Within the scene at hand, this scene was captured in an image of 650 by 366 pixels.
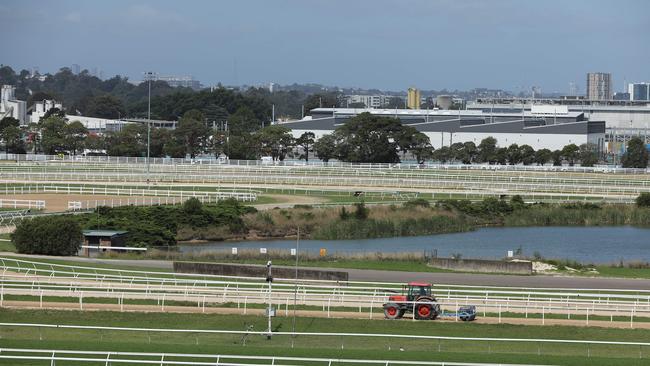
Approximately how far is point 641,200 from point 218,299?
4636 centimetres

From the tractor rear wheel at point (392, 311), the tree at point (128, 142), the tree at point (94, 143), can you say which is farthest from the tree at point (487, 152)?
the tractor rear wheel at point (392, 311)

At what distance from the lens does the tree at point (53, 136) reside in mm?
123688

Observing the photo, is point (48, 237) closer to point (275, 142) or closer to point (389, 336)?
point (389, 336)

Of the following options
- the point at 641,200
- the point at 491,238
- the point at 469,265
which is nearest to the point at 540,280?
the point at 469,265

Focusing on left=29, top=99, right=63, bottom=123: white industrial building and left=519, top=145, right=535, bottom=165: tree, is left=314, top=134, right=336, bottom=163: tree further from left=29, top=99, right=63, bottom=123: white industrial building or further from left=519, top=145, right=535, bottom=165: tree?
left=29, top=99, right=63, bottom=123: white industrial building

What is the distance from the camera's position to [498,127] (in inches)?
5743

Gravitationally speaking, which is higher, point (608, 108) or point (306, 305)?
point (608, 108)

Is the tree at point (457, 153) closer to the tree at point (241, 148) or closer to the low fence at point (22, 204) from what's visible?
the tree at point (241, 148)

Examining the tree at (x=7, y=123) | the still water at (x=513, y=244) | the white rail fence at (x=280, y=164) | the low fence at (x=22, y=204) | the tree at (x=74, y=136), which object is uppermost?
the tree at (x=7, y=123)

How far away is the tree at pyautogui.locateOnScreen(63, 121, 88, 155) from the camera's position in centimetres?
12500

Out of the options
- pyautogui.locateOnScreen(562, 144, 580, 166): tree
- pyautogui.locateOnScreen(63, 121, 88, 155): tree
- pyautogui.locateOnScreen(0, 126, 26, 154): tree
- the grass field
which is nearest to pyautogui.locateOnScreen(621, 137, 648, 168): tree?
pyautogui.locateOnScreen(562, 144, 580, 166): tree

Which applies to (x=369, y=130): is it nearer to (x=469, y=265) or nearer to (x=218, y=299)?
(x=469, y=265)

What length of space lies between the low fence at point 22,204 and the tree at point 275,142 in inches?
2396

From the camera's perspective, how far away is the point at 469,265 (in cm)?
4525
